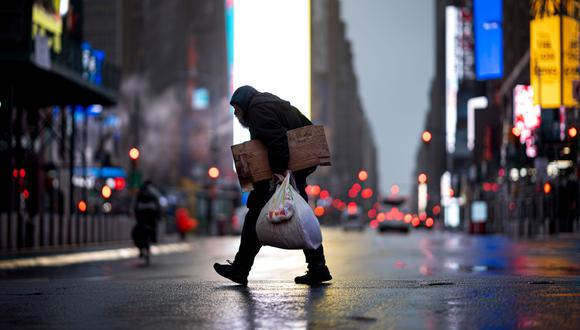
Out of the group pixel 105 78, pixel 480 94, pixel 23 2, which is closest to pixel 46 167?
pixel 105 78

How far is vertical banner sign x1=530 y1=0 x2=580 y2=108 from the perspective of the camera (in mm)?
48938

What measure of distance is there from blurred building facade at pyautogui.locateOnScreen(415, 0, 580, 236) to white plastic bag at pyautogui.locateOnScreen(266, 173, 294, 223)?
36509 mm

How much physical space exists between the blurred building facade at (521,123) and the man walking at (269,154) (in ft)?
118

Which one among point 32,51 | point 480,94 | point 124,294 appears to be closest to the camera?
point 124,294

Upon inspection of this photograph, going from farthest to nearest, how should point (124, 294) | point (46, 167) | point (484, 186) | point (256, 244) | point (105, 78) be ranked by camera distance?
point (484, 186) < point (46, 167) < point (105, 78) < point (256, 244) < point (124, 294)

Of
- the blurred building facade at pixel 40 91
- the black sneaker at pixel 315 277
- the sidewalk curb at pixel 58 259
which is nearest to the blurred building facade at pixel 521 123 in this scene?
the blurred building facade at pixel 40 91

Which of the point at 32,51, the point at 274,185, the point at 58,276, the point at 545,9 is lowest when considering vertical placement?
the point at 58,276

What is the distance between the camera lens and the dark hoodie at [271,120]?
945 cm

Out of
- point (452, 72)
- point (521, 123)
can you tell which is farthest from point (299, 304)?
point (452, 72)

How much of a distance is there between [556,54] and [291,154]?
42920mm

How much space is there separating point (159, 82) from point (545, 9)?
105m

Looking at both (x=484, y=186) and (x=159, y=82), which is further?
(x=159, y=82)

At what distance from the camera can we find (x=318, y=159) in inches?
382

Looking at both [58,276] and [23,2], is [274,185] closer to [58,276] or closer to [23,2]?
[58,276]
